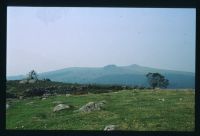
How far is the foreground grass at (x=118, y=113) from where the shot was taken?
41.2ft

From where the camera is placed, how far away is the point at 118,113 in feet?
47.4

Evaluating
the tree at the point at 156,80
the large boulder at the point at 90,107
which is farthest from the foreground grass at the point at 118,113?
the tree at the point at 156,80

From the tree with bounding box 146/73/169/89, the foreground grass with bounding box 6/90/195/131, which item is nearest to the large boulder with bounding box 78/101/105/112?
the foreground grass with bounding box 6/90/195/131

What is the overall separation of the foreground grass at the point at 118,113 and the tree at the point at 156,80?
1.60 feet

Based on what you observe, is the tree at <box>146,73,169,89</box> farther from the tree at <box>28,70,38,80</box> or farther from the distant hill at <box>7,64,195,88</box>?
the tree at <box>28,70,38,80</box>

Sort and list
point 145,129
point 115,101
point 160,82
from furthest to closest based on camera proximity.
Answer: point 115,101
point 160,82
point 145,129

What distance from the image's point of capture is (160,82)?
545 inches

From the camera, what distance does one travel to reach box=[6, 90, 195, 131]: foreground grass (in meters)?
12.6

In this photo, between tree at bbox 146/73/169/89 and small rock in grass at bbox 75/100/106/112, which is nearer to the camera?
tree at bbox 146/73/169/89

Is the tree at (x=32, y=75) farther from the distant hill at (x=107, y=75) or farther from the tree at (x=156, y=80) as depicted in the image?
the tree at (x=156, y=80)

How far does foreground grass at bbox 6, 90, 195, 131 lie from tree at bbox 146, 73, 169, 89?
1.60ft
